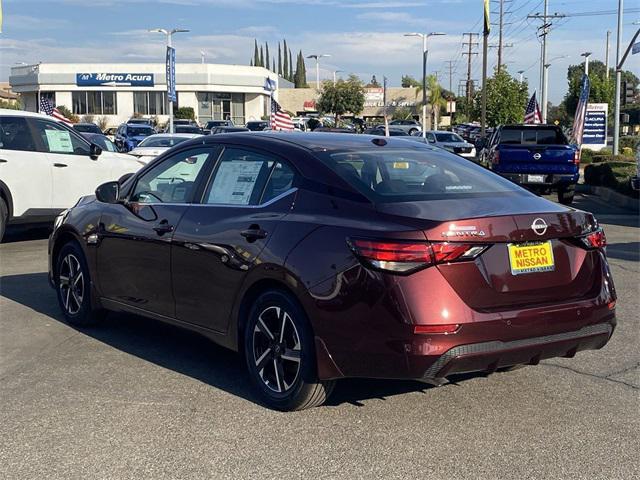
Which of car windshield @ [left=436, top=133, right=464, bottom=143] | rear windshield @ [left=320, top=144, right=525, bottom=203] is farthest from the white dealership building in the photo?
rear windshield @ [left=320, top=144, right=525, bottom=203]

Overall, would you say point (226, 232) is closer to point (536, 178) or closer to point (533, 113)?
point (536, 178)

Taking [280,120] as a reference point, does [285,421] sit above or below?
below

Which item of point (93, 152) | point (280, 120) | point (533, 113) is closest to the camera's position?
point (93, 152)

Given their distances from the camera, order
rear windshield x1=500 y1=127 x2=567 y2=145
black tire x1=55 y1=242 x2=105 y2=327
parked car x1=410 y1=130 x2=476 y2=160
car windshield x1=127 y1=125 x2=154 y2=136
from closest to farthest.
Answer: black tire x1=55 y1=242 x2=105 y2=327, rear windshield x1=500 y1=127 x2=567 y2=145, parked car x1=410 y1=130 x2=476 y2=160, car windshield x1=127 y1=125 x2=154 y2=136

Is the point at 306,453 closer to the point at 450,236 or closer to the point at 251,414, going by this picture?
the point at 251,414

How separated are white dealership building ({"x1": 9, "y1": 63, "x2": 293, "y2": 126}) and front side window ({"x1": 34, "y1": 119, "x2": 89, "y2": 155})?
63.5 m

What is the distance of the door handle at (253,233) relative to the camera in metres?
4.89

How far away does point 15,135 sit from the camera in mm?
11688

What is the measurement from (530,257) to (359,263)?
97 centimetres

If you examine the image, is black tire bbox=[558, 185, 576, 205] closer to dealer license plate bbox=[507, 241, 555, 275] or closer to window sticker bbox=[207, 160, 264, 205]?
window sticker bbox=[207, 160, 264, 205]

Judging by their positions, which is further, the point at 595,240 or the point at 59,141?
the point at 59,141

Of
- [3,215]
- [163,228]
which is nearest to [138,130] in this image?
[3,215]

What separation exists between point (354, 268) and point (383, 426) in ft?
3.20

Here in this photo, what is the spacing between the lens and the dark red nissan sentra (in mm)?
4234
